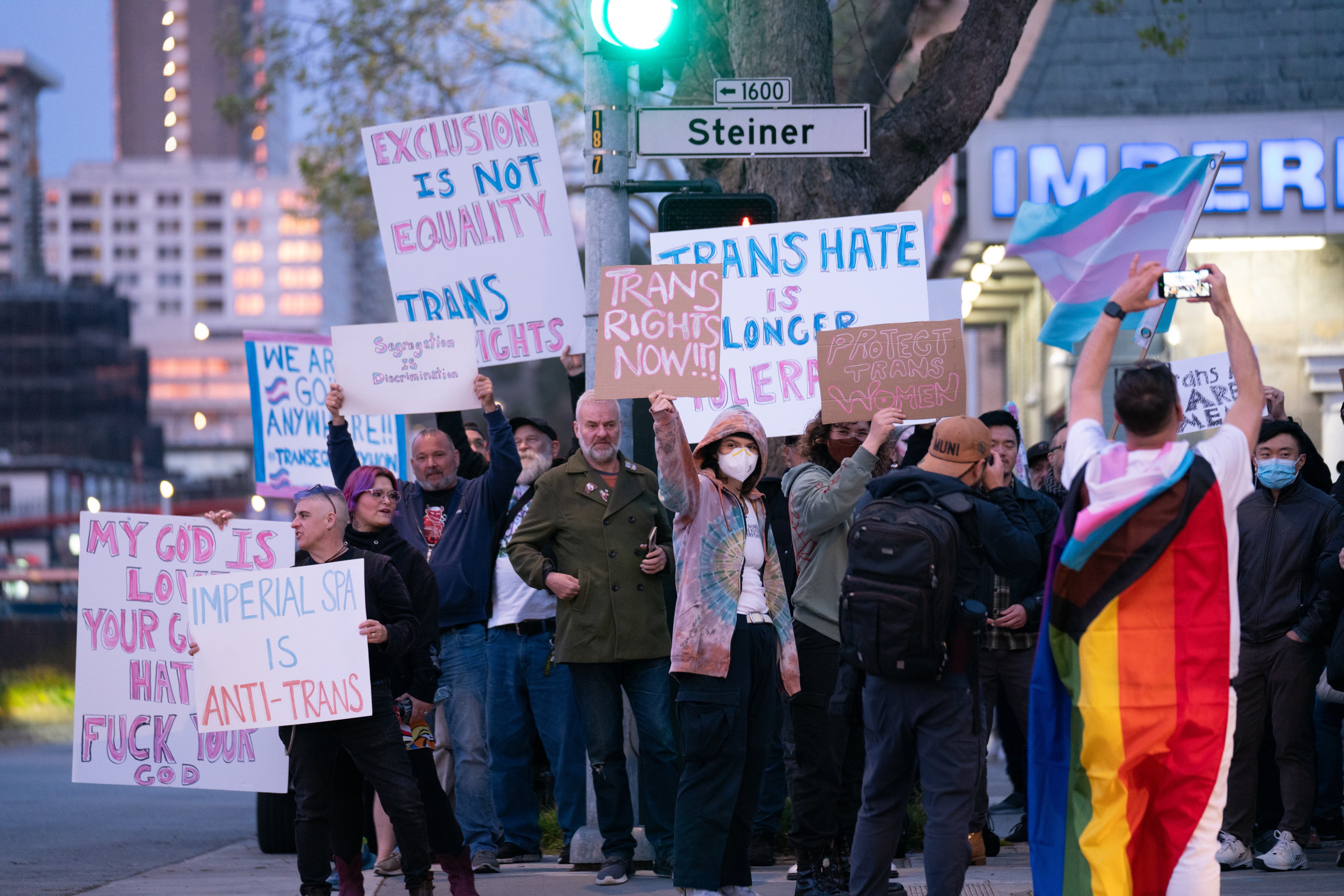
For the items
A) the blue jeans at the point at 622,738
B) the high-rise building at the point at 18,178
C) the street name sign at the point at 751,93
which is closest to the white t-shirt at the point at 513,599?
the blue jeans at the point at 622,738

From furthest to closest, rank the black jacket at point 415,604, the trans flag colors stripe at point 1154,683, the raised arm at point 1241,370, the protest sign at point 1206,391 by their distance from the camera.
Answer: the protest sign at point 1206,391
the black jacket at point 415,604
the raised arm at point 1241,370
the trans flag colors stripe at point 1154,683

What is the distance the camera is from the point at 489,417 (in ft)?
24.1

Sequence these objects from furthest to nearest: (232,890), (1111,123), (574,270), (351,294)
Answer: (351,294) → (1111,123) → (574,270) → (232,890)

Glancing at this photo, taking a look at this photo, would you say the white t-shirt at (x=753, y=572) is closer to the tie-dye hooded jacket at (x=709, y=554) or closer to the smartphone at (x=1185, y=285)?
the tie-dye hooded jacket at (x=709, y=554)

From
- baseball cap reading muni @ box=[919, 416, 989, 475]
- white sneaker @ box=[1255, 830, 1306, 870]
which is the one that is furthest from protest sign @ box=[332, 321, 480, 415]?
white sneaker @ box=[1255, 830, 1306, 870]

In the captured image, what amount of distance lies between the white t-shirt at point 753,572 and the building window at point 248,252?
7410 inches

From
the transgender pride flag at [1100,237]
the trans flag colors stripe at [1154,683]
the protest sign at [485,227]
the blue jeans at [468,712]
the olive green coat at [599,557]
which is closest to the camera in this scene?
the trans flag colors stripe at [1154,683]

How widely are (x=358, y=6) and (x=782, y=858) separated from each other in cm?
1522

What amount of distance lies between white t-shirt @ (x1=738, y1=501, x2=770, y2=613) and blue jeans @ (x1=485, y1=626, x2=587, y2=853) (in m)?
1.59

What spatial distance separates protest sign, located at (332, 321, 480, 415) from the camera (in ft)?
25.5

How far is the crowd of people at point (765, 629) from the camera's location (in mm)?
5367

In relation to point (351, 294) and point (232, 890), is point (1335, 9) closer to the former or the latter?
point (232, 890)

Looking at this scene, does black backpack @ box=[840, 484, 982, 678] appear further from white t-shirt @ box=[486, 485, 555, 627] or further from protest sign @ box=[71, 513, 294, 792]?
protest sign @ box=[71, 513, 294, 792]

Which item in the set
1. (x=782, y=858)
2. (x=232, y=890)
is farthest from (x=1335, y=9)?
(x=232, y=890)
